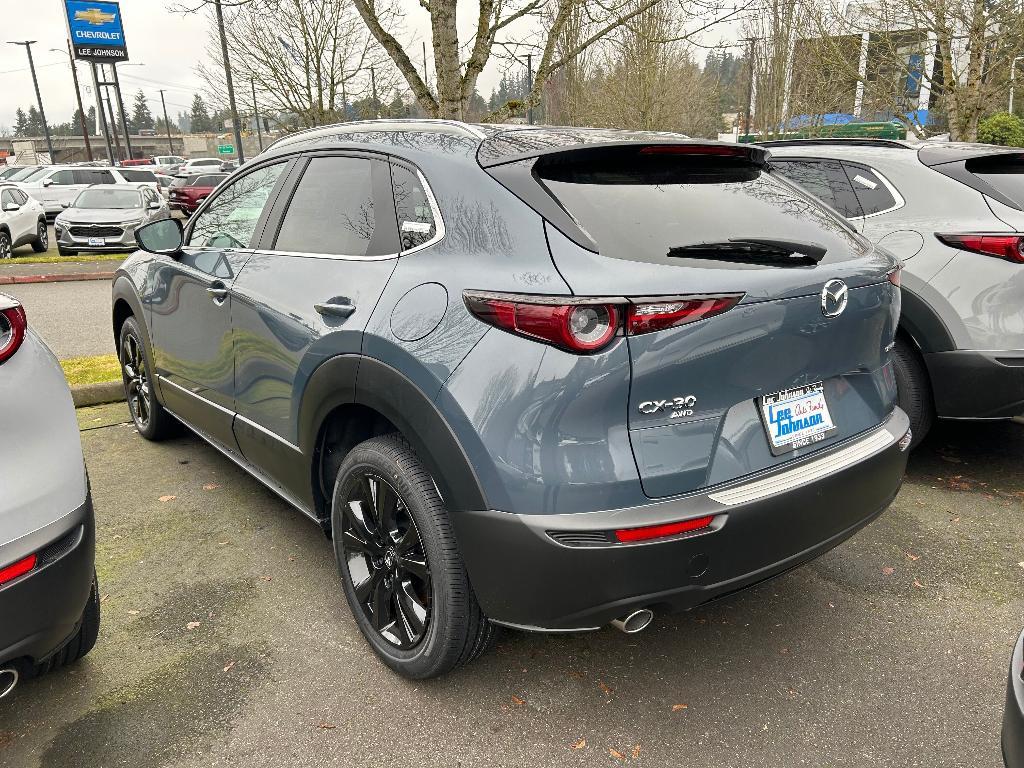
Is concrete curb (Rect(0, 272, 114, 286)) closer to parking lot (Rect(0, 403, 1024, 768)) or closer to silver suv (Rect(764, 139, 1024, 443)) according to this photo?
parking lot (Rect(0, 403, 1024, 768))

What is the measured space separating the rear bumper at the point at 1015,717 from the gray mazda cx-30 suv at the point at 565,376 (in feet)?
2.26

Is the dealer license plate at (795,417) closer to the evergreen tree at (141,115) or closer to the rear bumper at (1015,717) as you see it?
the rear bumper at (1015,717)

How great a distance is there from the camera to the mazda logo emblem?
7.52ft

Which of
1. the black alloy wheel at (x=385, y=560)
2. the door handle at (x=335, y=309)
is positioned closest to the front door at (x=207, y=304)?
the door handle at (x=335, y=309)

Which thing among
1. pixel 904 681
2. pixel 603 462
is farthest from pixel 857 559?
pixel 603 462

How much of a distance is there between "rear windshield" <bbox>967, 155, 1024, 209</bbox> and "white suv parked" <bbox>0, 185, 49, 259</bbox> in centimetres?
1683

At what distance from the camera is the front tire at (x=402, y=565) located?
2.31 m

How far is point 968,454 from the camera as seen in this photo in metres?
4.53

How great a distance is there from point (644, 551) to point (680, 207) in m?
1.05

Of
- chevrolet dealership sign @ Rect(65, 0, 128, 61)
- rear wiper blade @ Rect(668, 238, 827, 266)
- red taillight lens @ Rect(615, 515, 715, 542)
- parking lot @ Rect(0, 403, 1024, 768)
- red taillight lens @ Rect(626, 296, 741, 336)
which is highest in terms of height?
chevrolet dealership sign @ Rect(65, 0, 128, 61)

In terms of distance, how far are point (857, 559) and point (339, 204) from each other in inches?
101

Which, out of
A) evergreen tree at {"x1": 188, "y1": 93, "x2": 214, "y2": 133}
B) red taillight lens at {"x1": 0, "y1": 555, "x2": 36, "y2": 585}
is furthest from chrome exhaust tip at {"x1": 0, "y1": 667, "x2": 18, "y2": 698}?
evergreen tree at {"x1": 188, "y1": 93, "x2": 214, "y2": 133}

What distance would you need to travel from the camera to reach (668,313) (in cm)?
202

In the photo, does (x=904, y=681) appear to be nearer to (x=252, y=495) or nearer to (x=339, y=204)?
(x=339, y=204)
